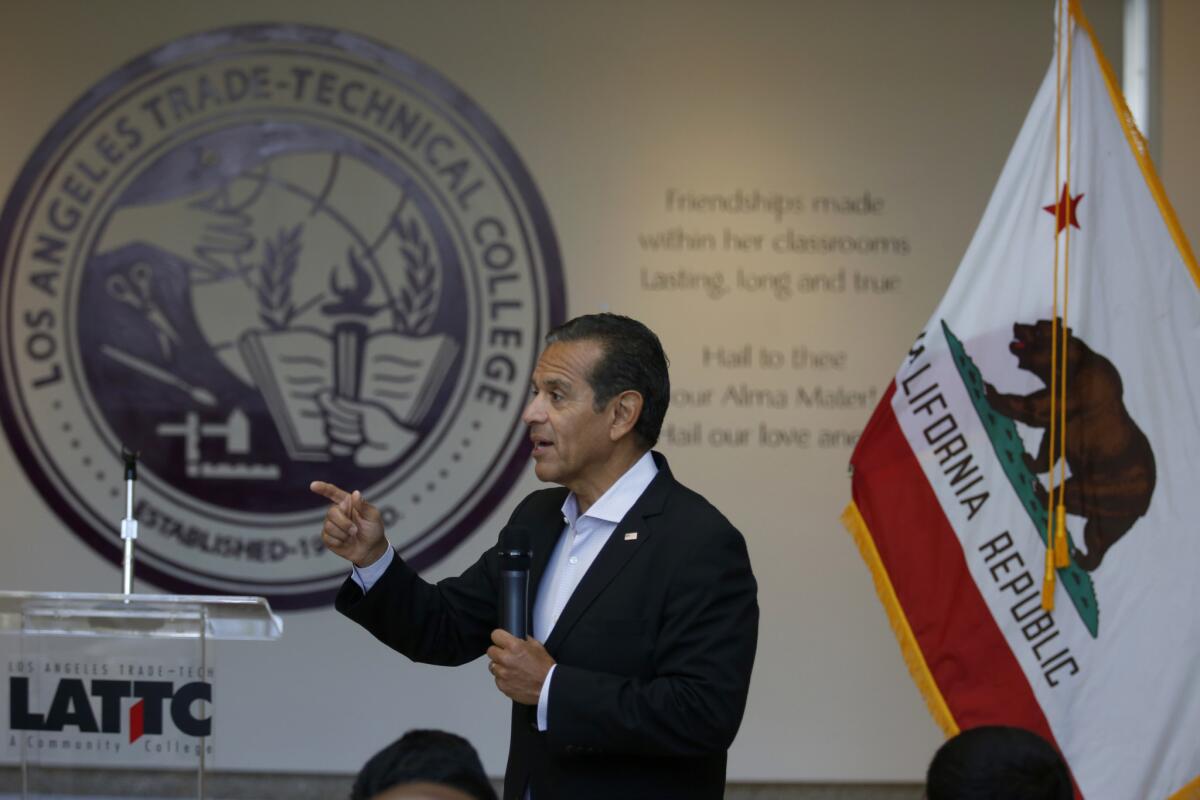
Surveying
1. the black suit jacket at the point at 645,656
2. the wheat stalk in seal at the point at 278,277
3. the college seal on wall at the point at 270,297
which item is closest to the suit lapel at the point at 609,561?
the black suit jacket at the point at 645,656

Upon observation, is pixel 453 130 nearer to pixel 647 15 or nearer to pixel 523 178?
pixel 523 178

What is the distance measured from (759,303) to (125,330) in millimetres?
2187

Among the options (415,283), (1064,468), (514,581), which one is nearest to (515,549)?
(514,581)

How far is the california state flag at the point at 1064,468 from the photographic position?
127 inches

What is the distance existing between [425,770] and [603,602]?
805 millimetres

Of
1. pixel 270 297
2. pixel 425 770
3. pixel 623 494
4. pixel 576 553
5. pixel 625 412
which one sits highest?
pixel 270 297

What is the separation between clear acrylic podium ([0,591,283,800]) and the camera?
108 inches

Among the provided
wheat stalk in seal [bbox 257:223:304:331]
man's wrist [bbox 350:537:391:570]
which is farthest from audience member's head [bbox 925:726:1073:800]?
wheat stalk in seal [bbox 257:223:304:331]

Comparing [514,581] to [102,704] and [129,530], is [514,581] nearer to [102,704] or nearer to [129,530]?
[102,704]

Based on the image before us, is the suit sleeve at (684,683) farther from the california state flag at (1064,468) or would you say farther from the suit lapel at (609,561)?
the california state flag at (1064,468)

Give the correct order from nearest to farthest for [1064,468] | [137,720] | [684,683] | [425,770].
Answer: [425,770] < [684,683] < [137,720] < [1064,468]

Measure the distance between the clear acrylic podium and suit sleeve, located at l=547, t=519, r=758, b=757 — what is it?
32.1 inches

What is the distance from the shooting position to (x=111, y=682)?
2.77 metres

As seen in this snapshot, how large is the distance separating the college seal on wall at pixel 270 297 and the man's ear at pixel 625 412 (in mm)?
2468
